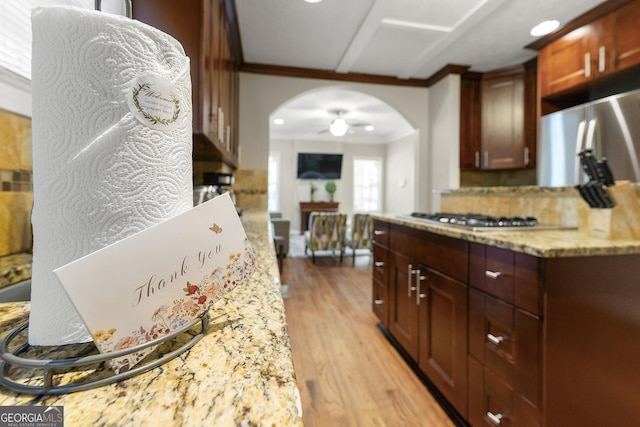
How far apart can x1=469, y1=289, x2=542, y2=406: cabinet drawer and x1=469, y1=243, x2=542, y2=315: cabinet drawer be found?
1.3 inches

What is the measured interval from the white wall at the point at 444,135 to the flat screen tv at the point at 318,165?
4.47 m

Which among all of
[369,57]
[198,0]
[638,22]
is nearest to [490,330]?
[198,0]

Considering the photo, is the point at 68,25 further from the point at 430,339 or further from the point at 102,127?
the point at 430,339

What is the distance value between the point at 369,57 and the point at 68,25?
3003 millimetres

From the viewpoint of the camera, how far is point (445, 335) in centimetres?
143

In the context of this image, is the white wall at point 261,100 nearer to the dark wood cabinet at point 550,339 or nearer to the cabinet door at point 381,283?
the cabinet door at point 381,283

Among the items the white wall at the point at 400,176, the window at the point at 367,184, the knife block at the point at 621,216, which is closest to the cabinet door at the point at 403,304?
the knife block at the point at 621,216

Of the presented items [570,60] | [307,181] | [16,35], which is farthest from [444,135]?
[307,181]

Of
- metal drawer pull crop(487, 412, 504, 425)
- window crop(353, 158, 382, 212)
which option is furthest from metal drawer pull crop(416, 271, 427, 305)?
window crop(353, 158, 382, 212)

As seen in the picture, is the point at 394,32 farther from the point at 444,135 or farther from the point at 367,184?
the point at 367,184

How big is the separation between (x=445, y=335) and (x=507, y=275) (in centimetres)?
53

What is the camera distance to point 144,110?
0.32 m

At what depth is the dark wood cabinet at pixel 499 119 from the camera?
9.55ft

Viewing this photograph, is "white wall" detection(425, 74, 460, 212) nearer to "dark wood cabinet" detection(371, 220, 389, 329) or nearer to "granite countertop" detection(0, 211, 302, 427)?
"dark wood cabinet" detection(371, 220, 389, 329)
